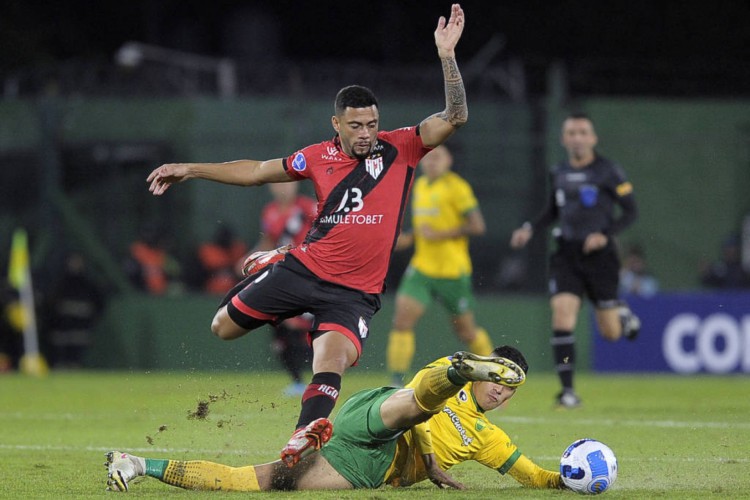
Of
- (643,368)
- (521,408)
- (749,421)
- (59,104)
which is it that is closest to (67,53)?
(59,104)

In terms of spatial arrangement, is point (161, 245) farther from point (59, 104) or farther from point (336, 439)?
point (336, 439)

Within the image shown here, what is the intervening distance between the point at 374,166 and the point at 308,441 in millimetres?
1916

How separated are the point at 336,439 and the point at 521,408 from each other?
5.86m

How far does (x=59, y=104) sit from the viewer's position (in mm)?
18875

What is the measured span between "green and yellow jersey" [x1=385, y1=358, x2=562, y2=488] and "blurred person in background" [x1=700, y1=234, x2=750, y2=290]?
458 inches

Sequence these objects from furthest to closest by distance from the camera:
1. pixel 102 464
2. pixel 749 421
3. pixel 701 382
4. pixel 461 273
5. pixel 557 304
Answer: pixel 701 382, pixel 461 273, pixel 557 304, pixel 749 421, pixel 102 464

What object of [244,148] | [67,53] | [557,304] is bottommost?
[557,304]

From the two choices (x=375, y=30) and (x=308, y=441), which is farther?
(x=375, y=30)

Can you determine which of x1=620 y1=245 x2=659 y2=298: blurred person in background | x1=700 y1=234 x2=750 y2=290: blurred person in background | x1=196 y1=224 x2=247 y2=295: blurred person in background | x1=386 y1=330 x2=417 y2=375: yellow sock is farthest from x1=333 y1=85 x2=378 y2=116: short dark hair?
x1=700 y1=234 x2=750 y2=290: blurred person in background

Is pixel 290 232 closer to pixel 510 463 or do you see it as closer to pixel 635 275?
pixel 635 275

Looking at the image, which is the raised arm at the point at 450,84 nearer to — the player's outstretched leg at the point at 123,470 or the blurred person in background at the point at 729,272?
the player's outstretched leg at the point at 123,470

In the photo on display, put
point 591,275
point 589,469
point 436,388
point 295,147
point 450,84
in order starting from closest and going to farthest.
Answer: point 436,388, point 589,469, point 450,84, point 591,275, point 295,147

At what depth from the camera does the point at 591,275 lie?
13008 mm

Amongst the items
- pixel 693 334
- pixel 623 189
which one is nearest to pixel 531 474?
pixel 623 189
